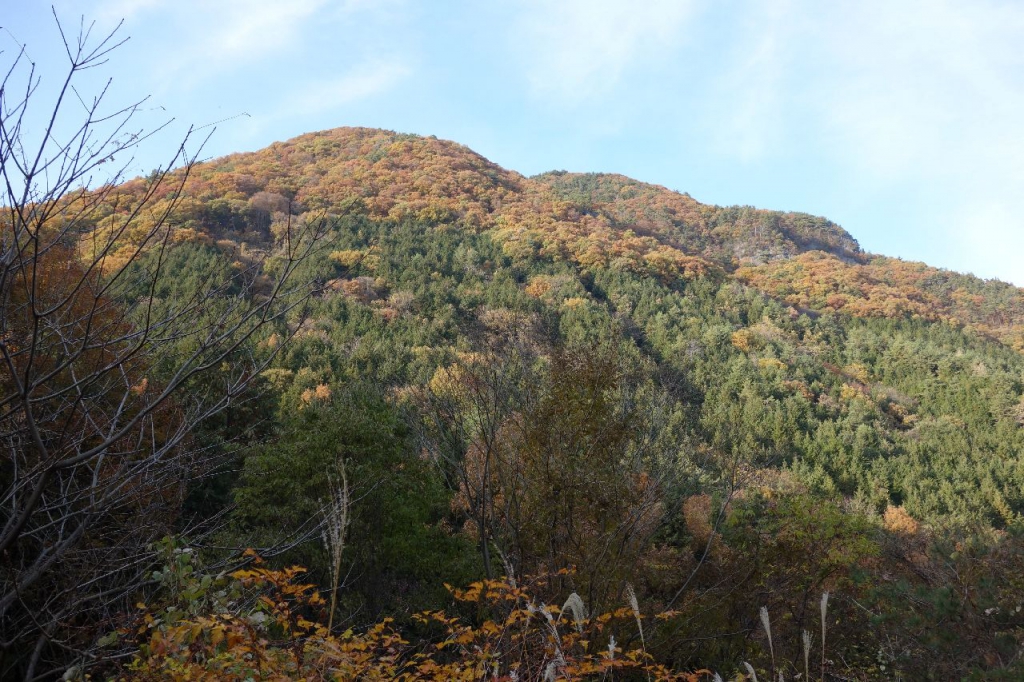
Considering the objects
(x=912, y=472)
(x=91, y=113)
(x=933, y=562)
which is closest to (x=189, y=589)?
(x=91, y=113)

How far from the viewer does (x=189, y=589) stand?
9.05ft

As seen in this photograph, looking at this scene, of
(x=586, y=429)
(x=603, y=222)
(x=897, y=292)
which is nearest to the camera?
(x=586, y=429)

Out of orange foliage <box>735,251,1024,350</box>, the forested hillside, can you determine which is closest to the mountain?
orange foliage <box>735,251,1024,350</box>

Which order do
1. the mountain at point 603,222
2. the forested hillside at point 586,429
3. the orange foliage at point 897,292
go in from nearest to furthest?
the forested hillside at point 586,429
the orange foliage at point 897,292
the mountain at point 603,222

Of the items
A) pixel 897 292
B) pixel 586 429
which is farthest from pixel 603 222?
pixel 586 429

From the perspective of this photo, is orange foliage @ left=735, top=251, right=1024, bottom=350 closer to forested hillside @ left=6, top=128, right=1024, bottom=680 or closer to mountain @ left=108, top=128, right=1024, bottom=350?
mountain @ left=108, top=128, right=1024, bottom=350

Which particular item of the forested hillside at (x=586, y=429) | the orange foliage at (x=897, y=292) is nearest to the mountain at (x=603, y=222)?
the orange foliage at (x=897, y=292)

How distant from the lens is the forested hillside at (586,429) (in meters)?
4.59

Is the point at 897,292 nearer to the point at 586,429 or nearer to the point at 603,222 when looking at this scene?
the point at 603,222

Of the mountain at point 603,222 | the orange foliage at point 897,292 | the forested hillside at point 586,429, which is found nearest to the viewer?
the forested hillside at point 586,429

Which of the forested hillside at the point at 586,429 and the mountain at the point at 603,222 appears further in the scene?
the mountain at the point at 603,222

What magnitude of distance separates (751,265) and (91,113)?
222ft

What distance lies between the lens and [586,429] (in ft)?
21.6

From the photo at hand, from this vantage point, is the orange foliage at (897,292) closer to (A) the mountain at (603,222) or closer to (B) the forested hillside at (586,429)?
(A) the mountain at (603,222)
